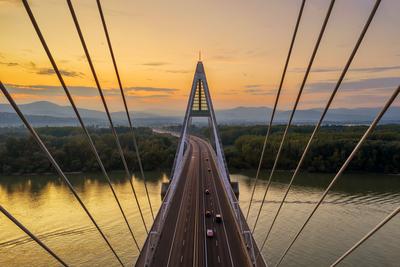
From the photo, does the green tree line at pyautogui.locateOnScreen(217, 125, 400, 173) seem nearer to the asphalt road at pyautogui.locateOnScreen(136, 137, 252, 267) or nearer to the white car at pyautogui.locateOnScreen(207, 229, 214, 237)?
the asphalt road at pyautogui.locateOnScreen(136, 137, 252, 267)

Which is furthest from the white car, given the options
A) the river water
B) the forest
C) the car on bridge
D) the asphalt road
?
the forest

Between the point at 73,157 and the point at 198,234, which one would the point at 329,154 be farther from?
the point at 198,234

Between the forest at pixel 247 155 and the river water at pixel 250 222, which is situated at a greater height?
the forest at pixel 247 155

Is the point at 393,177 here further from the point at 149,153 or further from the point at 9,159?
the point at 9,159

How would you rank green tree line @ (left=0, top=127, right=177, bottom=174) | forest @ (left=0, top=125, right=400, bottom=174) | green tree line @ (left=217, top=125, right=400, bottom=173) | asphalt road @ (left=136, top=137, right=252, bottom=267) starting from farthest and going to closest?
green tree line @ (left=217, top=125, right=400, bottom=173), forest @ (left=0, top=125, right=400, bottom=174), green tree line @ (left=0, top=127, right=177, bottom=174), asphalt road @ (left=136, top=137, right=252, bottom=267)

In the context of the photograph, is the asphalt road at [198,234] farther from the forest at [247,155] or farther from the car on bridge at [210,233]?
the forest at [247,155]

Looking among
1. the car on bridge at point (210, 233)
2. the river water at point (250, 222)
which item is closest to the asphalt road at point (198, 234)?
the car on bridge at point (210, 233)

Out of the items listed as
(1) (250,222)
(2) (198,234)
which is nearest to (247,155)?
(1) (250,222)
